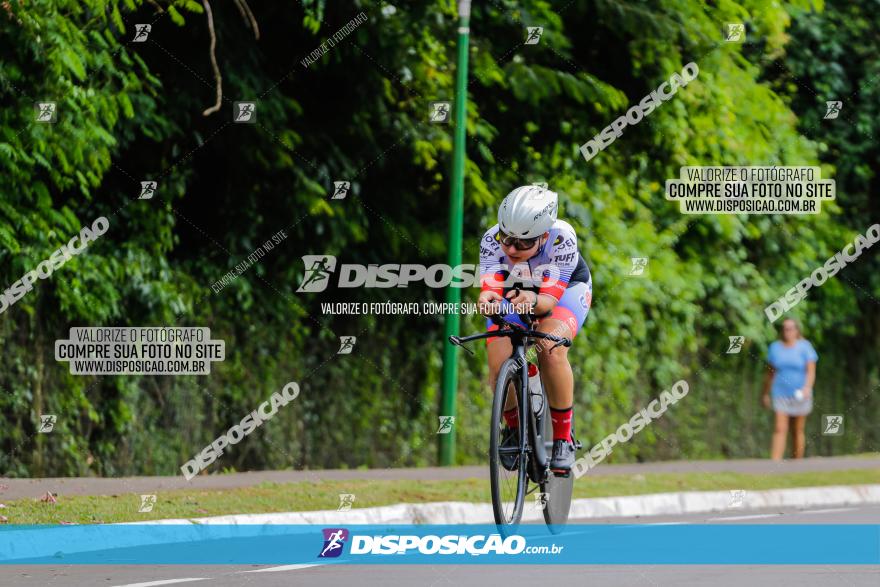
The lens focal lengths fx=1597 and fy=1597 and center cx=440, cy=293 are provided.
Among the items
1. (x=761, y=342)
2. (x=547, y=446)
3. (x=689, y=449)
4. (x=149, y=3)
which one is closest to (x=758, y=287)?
(x=761, y=342)

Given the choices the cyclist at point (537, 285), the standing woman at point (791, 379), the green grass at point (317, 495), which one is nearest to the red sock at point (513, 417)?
the cyclist at point (537, 285)

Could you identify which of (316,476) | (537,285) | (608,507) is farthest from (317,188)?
(537,285)

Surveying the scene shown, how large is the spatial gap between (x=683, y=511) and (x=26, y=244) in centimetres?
664

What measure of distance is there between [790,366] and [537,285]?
10902mm

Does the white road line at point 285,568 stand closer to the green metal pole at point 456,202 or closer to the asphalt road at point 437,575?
the asphalt road at point 437,575

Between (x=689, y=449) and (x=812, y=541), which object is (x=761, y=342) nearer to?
(x=689, y=449)

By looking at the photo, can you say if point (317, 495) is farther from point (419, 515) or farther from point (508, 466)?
point (508, 466)

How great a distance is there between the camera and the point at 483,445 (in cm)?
1967

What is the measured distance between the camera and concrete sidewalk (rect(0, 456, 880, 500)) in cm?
1330

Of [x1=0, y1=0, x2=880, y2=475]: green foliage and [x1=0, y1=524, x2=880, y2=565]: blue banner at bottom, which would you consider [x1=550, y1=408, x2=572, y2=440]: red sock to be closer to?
[x1=0, y1=524, x2=880, y2=565]: blue banner at bottom

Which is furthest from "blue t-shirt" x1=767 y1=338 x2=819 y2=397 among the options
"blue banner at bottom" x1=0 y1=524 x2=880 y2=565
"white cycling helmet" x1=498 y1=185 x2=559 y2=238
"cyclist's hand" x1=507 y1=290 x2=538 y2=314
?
"white cycling helmet" x1=498 y1=185 x2=559 y2=238

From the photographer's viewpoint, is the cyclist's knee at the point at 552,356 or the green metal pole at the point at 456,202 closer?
the cyclist's knee at the point at 552,356

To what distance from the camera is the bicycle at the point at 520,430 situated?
9.27 meters

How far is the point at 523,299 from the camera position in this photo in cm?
948
